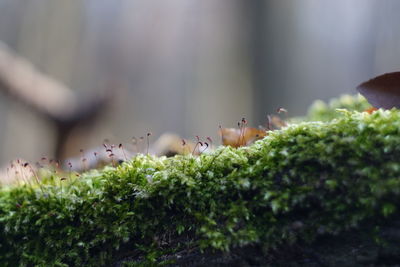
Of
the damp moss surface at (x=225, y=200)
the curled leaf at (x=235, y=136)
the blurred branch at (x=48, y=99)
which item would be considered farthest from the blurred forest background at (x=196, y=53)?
the damp moss surface at (x=225, y=200)

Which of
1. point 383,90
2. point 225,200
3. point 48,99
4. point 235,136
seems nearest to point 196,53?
point 48,99

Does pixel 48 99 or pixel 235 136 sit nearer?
pixel 235 136

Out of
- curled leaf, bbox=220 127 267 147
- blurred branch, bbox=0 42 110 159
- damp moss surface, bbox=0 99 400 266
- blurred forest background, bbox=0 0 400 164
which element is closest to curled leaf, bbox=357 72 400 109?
damp moss surface, bbox=0 99 400 266

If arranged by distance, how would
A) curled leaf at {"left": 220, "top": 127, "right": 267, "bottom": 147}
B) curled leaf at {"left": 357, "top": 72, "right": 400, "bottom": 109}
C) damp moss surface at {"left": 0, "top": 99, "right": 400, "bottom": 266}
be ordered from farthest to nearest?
curled leaf at {"left": 220, "top": 127, "right": 267, "bottom": 147}, curled leaf at {"left": 357, "top": 72, "right": 400, "bottom": 109}, damp moss surface at {"left": 0, "top": 99, "right": 400, "bottom": 266}

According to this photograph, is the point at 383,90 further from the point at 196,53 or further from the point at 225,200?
the point at 196,53

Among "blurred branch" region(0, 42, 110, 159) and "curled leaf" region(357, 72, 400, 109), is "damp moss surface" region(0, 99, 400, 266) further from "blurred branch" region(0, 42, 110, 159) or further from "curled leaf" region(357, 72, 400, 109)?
"blurred branch" region(0, 42, 110, 159)

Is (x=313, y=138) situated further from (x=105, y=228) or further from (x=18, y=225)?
(x=18, y=225)

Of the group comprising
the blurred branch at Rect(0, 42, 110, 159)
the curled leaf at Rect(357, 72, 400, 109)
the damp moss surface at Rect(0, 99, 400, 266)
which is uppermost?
the blurred branch at Rect(0, 42, 110, 159)
